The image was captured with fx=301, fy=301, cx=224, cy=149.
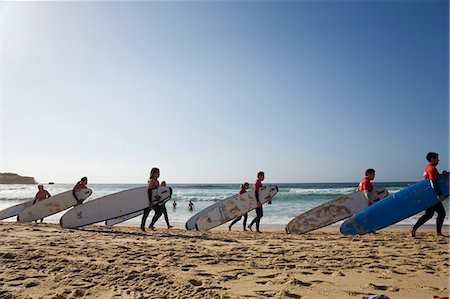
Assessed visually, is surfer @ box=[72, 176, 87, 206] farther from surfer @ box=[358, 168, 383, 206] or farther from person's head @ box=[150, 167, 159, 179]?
surfer @ box=[358, 168, 383, 206]

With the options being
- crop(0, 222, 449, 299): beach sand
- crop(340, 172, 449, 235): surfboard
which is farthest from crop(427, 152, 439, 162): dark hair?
crop(0, 222, 449, 299): beach sand

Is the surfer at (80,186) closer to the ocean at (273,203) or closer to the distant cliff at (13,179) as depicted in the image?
the ocean at (273,203)

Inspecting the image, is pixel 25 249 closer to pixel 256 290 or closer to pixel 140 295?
pixel 140 295

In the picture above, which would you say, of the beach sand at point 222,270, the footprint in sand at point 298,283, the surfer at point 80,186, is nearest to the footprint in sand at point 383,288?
the beach sand at point 222,270

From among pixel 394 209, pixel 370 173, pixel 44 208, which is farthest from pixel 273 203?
pixel 394 209

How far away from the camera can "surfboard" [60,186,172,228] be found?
8594 mm

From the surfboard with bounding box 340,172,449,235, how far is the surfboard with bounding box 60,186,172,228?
4948 mm

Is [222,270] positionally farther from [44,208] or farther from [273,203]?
[273,203]

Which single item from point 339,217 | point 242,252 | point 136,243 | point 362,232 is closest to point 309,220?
point 339,217

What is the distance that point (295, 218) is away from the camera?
8234 millimetres

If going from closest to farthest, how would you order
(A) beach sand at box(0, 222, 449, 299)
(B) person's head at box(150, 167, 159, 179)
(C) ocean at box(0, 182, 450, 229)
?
(A) beach sand at box(0, 222, 449, 299) < (B) person's head at box(150, 167, 159, 179) < (C) ocean at box(0, 182, 450, 229)

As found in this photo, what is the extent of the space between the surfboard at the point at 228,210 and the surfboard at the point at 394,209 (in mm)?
2984

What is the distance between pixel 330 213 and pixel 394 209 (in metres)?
1.79

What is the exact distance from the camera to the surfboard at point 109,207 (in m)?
8.59
